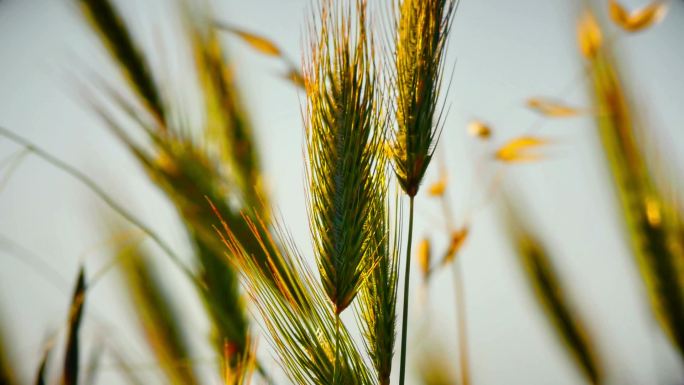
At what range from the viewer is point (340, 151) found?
0.42 m

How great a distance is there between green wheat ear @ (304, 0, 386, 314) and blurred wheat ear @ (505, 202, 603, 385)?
1.08ft

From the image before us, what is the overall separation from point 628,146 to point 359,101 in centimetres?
29

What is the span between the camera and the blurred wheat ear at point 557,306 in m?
0.69

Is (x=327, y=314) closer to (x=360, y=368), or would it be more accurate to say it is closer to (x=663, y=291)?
(x=360, y=368)

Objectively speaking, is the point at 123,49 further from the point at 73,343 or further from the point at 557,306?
the point at 557,306

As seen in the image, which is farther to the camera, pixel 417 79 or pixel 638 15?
pixel 638 15

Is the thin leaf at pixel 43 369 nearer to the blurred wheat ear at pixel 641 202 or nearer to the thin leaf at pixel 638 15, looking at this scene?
the blurred wheat ear at pixel 641 202

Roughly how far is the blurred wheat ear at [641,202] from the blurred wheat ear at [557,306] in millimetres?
128

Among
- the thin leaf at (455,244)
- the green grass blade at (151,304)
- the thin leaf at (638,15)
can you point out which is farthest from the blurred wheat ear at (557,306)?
the green grass blade at (151,304)

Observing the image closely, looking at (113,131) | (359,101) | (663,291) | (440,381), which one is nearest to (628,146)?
(663,291)

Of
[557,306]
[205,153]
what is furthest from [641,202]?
[205,153]

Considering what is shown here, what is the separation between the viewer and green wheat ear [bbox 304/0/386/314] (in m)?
0.42

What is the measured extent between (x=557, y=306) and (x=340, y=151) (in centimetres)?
43

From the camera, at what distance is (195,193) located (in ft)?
1.99
